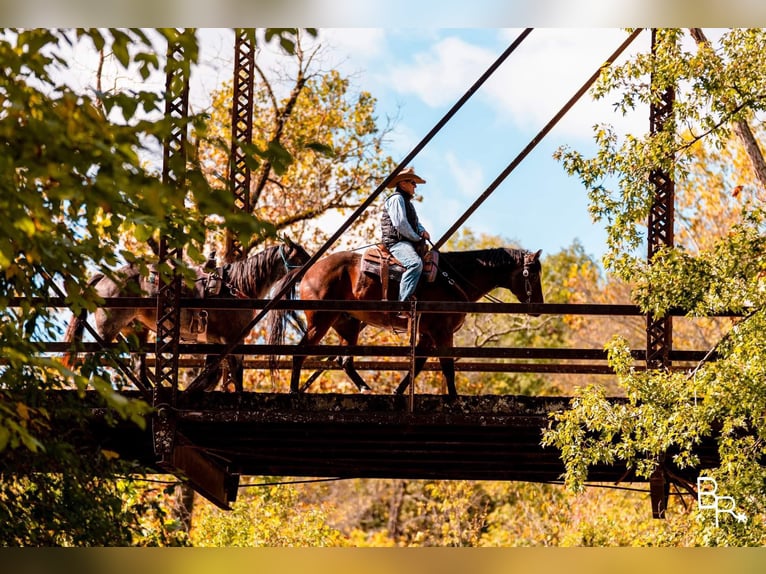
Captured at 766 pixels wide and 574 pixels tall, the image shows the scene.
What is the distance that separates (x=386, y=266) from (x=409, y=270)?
1.06ft

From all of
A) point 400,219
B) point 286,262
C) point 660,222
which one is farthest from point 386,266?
point 660,222

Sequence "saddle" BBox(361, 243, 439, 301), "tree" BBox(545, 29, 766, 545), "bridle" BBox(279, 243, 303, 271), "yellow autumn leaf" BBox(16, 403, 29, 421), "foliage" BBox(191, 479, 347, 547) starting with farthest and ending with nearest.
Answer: "foliage" BBox(191, 479, 347, 547), "bridle" BBox(279, 243, 303, 271), "saddle" BBox(361, 243, 439, 301), "tree" BBox(545, 29, 766, 545), "yellow autumn leaf" BBox(16, 403, 29, 421)

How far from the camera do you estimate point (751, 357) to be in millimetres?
11469

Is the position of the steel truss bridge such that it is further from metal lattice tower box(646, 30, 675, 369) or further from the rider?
the rider

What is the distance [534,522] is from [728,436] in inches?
666

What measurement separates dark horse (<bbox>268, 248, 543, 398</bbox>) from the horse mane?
36 centimetres

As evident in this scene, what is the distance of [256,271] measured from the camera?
14.5 m

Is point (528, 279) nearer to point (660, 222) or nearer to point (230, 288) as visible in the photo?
point (660, 222)

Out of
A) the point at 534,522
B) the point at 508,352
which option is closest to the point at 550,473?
the point at 508,352

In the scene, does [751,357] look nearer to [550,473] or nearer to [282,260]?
[550,473]

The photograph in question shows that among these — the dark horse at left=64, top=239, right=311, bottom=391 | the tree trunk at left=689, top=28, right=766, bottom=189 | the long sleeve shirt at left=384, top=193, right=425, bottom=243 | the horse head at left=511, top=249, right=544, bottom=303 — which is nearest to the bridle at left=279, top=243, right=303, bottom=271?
the dark horse at left=64, top=239, right=311, bottom=391

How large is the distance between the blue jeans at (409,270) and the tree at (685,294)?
1.71 m

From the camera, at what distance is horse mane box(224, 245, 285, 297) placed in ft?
47.4
